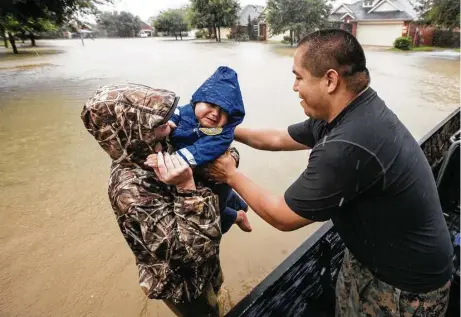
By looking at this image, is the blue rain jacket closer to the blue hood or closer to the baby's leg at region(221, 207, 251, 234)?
the blue hood

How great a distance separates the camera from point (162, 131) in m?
1.57

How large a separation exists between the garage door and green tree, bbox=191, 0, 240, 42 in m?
17.8

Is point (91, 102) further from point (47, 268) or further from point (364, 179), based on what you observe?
point (47, 268)

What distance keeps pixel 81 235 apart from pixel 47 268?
2.04 ft

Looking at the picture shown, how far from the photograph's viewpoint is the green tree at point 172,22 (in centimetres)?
5800

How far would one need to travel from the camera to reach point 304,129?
87.7 inches

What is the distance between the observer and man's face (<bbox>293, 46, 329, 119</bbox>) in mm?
1540

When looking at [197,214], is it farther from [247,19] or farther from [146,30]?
[146,30]

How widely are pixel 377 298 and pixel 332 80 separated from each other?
1163 millimetres

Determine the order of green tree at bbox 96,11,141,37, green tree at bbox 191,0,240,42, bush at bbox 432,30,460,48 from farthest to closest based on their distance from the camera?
green tree at bbox 96,11,141,37 < green tree at bbox 191,0,240,42 < bush at bbox 432,30,460,48

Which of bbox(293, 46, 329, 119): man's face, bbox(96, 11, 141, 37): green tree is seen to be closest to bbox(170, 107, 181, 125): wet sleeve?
bbox(293, 46, 329, 119): man's face

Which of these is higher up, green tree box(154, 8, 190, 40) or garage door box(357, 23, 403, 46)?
green tree box(154, 8, 190, 40)

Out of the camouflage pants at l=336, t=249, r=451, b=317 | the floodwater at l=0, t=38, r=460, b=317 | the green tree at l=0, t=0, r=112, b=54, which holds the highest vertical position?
the green tree at l=0, t=0, r=112, b=54

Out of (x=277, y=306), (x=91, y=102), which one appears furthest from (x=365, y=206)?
(x=91, y=102)
